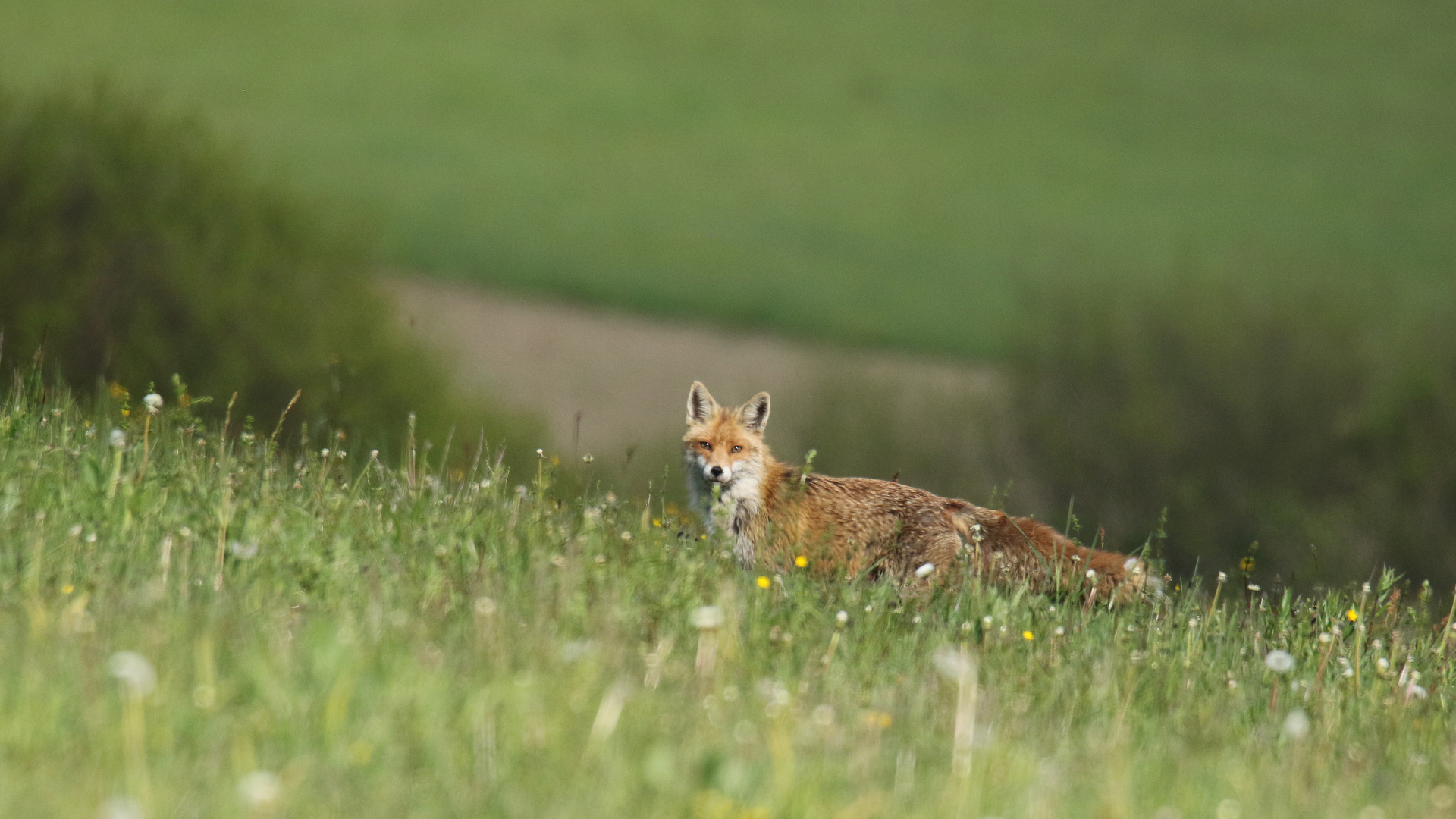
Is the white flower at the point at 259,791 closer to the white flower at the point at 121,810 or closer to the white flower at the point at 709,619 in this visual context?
the white flower at the point at 121,810

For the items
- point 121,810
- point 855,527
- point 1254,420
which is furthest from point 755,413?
point 1254,420

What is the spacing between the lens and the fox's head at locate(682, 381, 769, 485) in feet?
31.1

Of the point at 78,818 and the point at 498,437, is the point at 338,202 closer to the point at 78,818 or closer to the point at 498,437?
the point at 498,437

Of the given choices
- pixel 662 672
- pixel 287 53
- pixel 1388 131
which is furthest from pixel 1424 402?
pixel 287 53

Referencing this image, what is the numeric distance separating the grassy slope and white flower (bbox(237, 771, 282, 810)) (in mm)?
42077

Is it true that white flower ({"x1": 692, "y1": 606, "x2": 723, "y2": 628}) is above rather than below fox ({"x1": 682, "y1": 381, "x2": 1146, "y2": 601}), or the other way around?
above

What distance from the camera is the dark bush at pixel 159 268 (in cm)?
2223

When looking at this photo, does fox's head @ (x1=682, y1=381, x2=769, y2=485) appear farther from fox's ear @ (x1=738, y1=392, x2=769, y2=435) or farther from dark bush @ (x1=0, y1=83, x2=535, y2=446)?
dark bush @ (x1=0, y1=83, x2=535, y2=446)

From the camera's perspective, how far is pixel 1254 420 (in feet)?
86.2

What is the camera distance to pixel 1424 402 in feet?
81.8

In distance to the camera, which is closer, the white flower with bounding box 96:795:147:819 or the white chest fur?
the white flower with bounding box 96:795:147:819

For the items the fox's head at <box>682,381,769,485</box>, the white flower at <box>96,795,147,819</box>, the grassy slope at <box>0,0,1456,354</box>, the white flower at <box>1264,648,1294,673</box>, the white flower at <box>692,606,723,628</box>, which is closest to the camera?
the white flower at <box>96,795,147,819</box>

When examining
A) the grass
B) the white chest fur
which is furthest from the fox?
the grass

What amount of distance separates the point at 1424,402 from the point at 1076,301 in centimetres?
664
